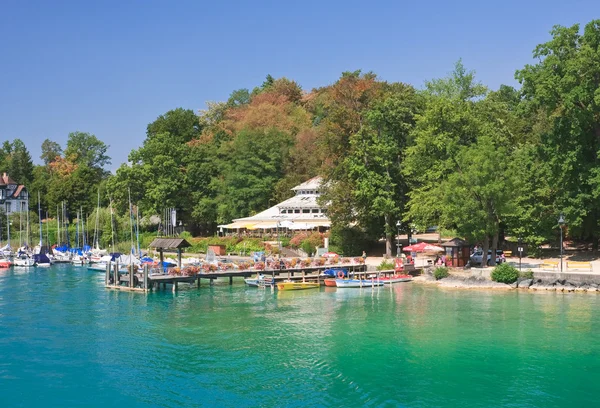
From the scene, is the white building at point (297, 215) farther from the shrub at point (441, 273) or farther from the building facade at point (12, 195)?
the building facade at point (12, 195)

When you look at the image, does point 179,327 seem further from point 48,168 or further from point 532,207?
point 48,168

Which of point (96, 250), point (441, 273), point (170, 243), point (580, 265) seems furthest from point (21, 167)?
point (580, 265)

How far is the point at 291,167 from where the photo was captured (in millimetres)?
78812

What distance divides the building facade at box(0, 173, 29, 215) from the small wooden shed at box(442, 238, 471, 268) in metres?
74.7

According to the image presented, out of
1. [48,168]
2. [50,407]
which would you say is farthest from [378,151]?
[48,168]

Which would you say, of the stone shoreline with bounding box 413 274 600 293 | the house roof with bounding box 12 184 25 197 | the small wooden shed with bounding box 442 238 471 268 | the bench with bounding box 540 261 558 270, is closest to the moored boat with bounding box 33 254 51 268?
the house roof with bounding box 12 184 25 197

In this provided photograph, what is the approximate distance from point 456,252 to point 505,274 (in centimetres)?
580

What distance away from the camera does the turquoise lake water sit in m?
21.5

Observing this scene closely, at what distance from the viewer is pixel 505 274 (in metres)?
42.0

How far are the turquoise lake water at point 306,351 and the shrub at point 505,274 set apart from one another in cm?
173

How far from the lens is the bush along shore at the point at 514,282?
4047 centimetres

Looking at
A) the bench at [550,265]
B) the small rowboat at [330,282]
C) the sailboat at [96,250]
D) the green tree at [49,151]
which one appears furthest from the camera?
the green tree at [49,151]

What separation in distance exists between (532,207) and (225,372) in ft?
110

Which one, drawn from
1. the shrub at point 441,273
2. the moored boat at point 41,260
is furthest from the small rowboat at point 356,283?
the moored boat at point 41,260
